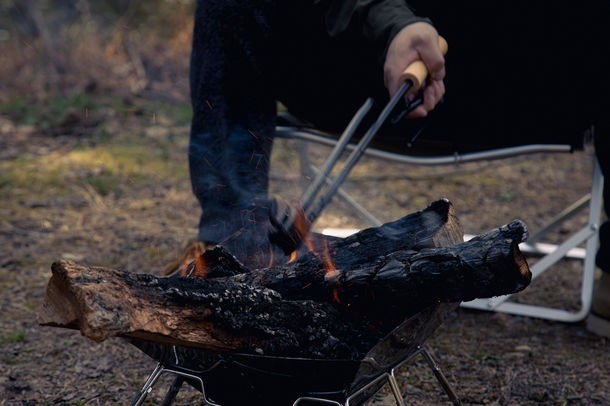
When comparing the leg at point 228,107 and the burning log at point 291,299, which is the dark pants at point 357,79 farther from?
the burning log at point 291,299

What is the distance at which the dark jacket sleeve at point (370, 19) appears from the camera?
2074 millimetres

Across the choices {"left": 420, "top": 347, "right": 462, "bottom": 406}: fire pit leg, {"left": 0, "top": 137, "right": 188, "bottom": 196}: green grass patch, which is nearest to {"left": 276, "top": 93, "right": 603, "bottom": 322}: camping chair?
{"left": 420, "top": 347, "right": 462, "bottom": 406}: fire pit leg

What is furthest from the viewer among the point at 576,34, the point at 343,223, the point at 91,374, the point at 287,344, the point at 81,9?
the point at 81,9

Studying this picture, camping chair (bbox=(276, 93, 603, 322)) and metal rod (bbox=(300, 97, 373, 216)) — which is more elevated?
metal rod (bbox=(300, 97, 373, 216))

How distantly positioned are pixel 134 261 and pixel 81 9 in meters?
8.18

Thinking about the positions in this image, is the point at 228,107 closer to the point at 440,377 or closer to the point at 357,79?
the point at 357,79

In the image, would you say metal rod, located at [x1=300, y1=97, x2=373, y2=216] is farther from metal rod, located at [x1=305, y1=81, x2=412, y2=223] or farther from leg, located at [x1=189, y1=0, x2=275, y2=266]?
leg, located at [x1=189, y1=0, x2=275, y2=266]

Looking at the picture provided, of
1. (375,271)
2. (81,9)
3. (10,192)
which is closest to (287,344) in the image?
Answer: (375,271)

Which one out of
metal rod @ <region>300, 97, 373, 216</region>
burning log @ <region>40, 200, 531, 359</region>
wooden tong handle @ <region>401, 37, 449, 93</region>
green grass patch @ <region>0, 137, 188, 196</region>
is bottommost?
green grass patch @ <region>0, 137, 188, 196</region>

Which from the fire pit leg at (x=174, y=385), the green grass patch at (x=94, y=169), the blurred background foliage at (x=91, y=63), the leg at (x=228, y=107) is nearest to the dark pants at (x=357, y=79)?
the leg at (x=228, y=107)

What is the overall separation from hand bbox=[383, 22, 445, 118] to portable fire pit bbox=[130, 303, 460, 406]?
742 mm

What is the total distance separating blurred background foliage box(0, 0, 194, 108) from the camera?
6602 mm

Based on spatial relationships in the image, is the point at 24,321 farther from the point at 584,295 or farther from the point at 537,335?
the point at 584,295

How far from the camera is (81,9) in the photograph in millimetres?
10422
